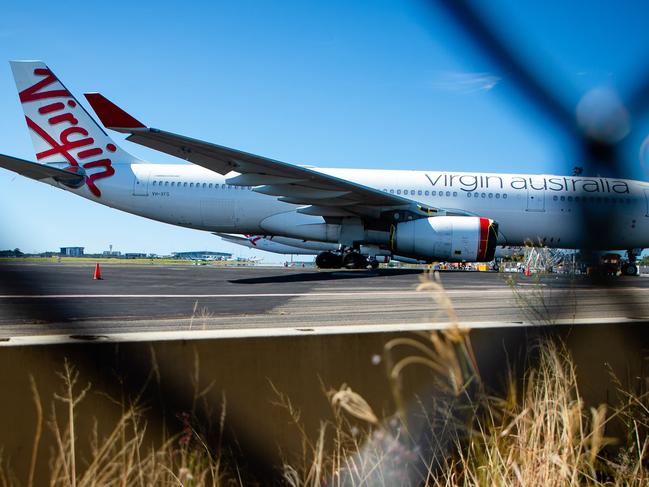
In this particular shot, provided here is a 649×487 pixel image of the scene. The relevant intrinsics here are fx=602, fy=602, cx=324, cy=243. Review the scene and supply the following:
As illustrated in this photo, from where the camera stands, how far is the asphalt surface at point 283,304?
53.2 inches

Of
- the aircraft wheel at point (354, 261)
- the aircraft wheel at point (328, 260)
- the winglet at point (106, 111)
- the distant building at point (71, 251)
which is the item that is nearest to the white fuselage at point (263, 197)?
the aircraft wheel at point (354, 261)

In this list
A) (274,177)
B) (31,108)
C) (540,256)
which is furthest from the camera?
(274,177)

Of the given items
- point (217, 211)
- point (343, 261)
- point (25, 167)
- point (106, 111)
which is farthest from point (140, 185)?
point (25, 167)

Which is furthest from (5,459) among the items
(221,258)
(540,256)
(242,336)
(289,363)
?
(221,258)

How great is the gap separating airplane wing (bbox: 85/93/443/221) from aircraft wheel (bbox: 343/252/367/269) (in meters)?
1.69

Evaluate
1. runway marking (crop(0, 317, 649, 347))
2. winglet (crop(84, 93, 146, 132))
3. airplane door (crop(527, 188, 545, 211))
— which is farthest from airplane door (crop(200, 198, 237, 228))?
runway marking (crop(0, 317, 649, 347))

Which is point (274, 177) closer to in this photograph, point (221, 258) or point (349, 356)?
point (349, 356)

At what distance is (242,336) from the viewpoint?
6.61 feet

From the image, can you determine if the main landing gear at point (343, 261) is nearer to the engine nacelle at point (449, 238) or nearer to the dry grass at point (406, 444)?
the engine nacelle at point (449, 238)

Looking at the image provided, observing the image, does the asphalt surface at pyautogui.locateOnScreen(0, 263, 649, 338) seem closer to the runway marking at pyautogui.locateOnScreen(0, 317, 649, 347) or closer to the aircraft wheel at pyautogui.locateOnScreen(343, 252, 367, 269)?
the runway marking at pyautogui.locateOnScreen(0, 317, 649, 347)

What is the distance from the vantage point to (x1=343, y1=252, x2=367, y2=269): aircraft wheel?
19.6 meters

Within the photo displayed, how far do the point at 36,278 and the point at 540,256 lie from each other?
229 cm

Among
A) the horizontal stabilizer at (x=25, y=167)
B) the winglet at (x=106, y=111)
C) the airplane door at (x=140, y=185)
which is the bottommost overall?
the horizontal stabilizer at (x=25, y=167)

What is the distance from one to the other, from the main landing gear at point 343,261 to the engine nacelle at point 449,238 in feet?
11.1
